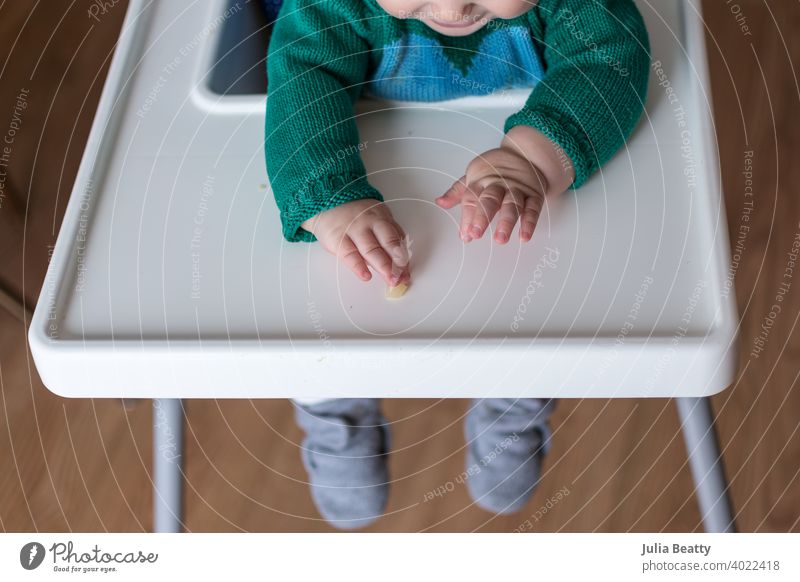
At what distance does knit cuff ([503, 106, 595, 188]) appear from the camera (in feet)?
1.66

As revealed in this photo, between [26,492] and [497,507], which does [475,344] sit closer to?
[497,507]

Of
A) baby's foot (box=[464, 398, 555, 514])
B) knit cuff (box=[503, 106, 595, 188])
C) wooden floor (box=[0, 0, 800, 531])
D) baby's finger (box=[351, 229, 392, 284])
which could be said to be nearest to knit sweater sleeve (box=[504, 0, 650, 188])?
knit cuff (box=[503, 106, 595, 188])

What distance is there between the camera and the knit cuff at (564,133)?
0.51 meters

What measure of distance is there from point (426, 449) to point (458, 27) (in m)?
0.54

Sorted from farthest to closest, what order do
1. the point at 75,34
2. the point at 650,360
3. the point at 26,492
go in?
the point at 75,34 → the point at 26,492 → the point at 650,360

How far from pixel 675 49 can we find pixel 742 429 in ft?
1.65

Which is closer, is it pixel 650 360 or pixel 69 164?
pixel 650 360

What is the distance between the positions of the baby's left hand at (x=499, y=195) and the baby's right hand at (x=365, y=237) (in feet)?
0.11

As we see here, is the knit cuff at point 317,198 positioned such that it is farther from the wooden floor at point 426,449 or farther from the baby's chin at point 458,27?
the wooden floor at point 426,449

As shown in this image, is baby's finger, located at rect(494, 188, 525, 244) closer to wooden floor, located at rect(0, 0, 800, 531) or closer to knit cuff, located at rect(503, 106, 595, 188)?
knit cuff, located at rect(503, 106, 595, 188)

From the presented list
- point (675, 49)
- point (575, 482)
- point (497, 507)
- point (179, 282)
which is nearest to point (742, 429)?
point (575, 482)

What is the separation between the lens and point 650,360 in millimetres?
445

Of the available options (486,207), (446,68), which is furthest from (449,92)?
(486,207)

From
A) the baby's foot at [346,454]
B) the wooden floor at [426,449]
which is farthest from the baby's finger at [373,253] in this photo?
the wooden floor at [426,449]
